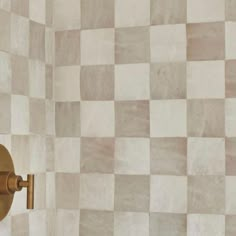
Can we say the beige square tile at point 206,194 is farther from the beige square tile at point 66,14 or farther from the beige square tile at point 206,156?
the beige square tile at point 66,14

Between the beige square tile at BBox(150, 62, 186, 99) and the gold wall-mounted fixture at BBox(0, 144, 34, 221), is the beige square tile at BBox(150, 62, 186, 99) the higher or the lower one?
the higher one

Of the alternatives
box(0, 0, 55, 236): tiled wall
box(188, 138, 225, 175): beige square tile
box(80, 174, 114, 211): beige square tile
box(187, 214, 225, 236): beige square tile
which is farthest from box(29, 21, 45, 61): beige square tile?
box(187, 214, 225, 236): beige square tile

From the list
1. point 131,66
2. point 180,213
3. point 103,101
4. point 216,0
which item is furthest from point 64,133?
point 216,0

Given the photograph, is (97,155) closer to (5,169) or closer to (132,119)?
(132,119)

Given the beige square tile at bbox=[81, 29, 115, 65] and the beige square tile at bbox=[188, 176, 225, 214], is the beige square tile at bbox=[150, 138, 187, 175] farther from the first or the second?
the beige square tile at bbox=[81, 29, 115, 65]

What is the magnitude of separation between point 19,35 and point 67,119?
0.26 meters

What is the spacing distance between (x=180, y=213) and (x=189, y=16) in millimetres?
473

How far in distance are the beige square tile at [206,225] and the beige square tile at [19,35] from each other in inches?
21.9

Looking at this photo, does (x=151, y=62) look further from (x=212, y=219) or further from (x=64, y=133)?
(x=212, y=219)

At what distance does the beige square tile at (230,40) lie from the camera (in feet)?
4.18

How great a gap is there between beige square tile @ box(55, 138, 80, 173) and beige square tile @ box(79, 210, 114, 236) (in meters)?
0.12

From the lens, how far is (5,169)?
1.15 meters

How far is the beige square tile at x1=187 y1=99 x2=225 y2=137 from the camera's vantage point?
4.20ft

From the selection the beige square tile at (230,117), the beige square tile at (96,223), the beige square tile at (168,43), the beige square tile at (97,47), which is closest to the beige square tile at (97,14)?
the beige square tile at (97,47)
